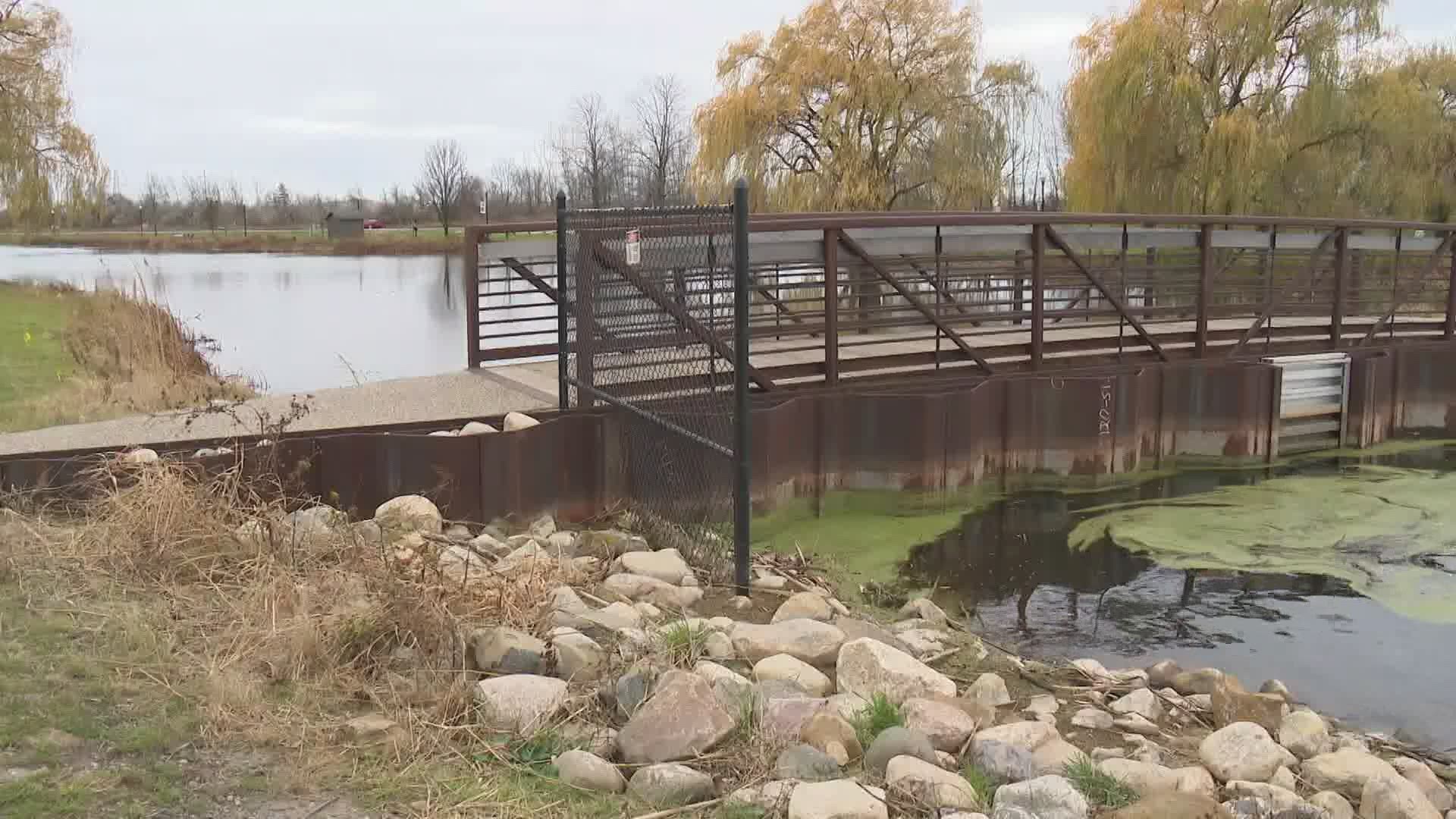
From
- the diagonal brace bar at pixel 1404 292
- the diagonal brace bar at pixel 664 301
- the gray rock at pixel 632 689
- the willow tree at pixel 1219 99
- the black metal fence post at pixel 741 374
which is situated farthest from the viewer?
the willow tree at pixel 1219 99

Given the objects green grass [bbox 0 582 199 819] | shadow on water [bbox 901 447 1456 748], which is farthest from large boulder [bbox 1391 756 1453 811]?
green grass [bbox 0 582 199 819]

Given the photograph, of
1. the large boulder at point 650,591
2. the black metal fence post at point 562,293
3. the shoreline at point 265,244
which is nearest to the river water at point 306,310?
the black metal fence post at point 562,293

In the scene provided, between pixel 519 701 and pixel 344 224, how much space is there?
348 ft

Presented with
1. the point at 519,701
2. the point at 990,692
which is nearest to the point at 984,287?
the point at 990,692

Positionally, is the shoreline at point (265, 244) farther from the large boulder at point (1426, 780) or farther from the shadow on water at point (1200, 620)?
the large boulder at point (1426, 780)

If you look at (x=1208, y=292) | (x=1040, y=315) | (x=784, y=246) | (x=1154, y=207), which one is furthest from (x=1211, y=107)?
(x=784, y=246)

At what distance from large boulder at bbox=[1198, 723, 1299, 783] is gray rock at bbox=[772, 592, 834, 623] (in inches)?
76.4

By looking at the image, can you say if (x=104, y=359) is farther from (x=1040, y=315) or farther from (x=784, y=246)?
(x=1040, y=315)

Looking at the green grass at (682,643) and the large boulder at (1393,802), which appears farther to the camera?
the green grass at (682,643)

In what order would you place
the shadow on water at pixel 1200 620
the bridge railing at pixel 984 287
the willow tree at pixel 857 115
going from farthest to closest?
the willow tree at pixel 857 115, the bridge railing at pixel 984 287, the shadow on water at pixel 1200 620

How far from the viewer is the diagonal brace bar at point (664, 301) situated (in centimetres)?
686

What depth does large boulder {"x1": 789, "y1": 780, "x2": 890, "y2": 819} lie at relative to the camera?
3.72m

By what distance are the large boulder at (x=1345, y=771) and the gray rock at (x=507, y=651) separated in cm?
311

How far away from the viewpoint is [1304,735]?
539cm
